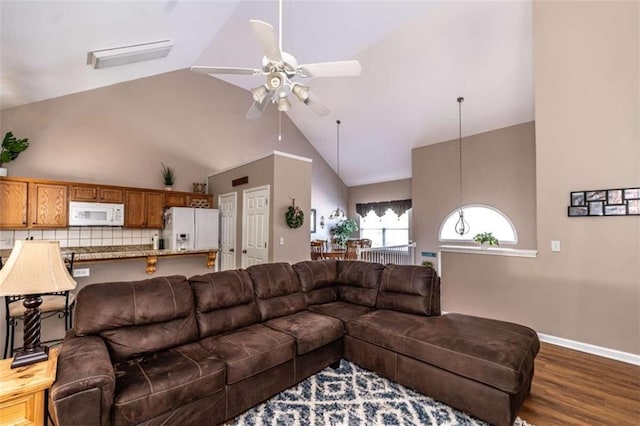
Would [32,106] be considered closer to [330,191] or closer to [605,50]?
[330,191]

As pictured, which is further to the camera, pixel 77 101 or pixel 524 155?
pixel 524 155

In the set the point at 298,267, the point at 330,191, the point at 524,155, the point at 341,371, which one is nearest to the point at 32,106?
the point at 298,267

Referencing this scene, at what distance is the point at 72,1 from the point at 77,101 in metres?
3.30

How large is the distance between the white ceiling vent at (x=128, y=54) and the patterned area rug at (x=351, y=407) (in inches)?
173

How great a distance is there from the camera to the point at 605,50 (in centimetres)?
316

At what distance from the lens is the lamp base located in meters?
1.60

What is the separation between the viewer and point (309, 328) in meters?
2.61

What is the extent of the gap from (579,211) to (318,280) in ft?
10.3

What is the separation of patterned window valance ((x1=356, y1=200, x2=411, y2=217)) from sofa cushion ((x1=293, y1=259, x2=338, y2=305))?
4.85m

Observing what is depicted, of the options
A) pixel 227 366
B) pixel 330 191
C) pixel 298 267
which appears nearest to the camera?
pixel 227 366

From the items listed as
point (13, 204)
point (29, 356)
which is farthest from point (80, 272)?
point (13, 204)

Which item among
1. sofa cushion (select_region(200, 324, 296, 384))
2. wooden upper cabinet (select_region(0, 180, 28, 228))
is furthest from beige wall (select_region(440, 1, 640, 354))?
wooden upper cabinet (select_region(0, 180, 28, 228))

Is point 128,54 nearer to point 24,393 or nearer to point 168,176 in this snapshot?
point 168,176

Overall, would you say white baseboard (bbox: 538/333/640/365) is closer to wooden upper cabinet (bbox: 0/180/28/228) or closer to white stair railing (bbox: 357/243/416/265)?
white stair railing (bbox: 357/243/416/265)
